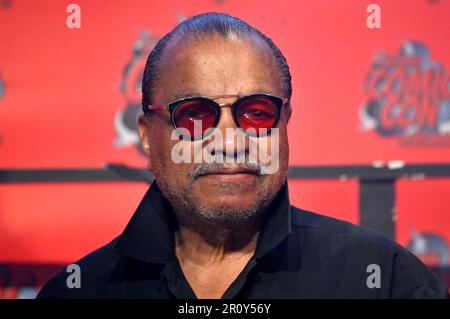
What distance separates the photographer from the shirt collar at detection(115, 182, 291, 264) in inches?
56.9

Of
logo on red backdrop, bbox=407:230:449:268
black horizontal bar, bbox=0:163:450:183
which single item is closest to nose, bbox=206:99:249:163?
black horizontal bar, bbox=0:163:450:183

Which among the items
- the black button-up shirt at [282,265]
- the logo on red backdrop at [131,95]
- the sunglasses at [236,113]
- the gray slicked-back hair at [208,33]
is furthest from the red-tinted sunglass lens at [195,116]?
the logo on red backdrop at [131,95]

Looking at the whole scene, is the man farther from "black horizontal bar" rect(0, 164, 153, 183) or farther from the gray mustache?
"black horizontal bar" rect(0, 164, 153, 183)

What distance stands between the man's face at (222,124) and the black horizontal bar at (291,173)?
0.82 m

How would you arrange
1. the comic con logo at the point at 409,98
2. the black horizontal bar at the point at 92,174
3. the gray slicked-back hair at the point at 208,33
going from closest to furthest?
the gray slicked-back hair at the point at 208,33
the comic con logo at the point at 409,98
the black horizontal bar at the point at 92,174

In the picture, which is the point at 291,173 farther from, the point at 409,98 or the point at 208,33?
the point at 208,33

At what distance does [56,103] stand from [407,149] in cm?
129

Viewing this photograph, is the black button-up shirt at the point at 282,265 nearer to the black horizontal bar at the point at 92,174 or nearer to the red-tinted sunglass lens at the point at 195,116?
the red-tinted sunglass lens at the point at 195,116

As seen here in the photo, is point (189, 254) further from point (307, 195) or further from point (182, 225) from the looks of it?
point (307, 195)

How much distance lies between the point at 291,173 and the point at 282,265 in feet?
2.91

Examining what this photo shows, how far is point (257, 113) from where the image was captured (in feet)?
4.64

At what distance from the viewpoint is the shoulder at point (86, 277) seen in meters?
1.52

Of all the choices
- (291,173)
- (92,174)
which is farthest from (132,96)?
(291,173)
